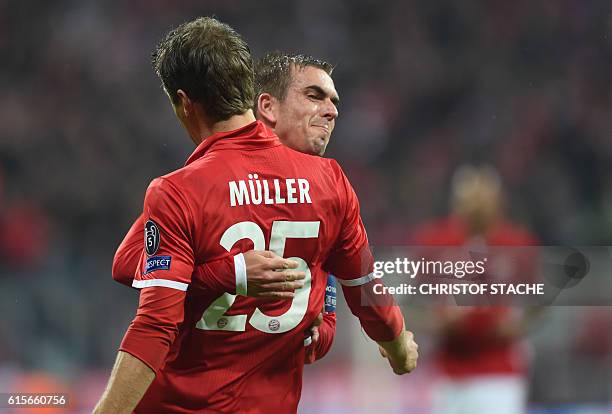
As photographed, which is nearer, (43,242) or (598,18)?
(43,242)

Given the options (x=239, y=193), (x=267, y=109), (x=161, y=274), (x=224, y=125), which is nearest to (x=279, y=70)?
(x=267, y=109)

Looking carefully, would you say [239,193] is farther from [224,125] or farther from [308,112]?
[308,112]

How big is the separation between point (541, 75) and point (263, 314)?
8.50 metres

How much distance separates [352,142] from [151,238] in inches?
287

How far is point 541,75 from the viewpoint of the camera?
32.8 ft

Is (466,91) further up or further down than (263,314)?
further up

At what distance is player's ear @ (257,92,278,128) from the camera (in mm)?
2695

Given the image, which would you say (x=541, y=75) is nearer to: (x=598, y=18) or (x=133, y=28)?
(x=598, y=18)

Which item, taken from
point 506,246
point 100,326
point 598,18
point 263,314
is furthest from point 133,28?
point 263,314

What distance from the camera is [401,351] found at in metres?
2.31

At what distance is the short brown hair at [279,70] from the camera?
8.82 ft

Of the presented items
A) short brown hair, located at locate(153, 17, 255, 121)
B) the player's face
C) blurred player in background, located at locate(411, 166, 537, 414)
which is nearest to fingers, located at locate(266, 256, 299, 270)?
short brown hair, located at locate(153, 17, 255, 121)

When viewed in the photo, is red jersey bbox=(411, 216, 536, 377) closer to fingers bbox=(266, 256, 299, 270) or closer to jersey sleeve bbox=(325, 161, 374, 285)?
jersey sleeve bbox=(325, 161, 374, 285)
